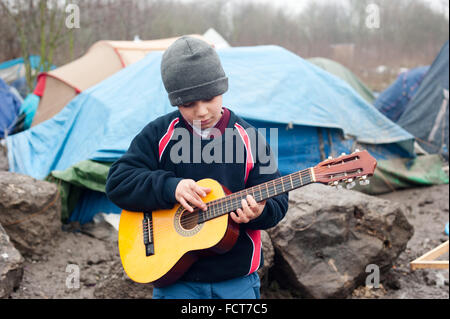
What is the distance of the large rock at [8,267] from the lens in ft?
9.77

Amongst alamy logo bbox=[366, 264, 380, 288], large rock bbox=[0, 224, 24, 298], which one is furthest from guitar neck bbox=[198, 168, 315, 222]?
alamy logo bbox=[366, 264, 380, 288]

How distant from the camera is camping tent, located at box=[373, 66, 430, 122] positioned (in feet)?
28.4

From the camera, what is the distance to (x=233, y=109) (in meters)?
4.88

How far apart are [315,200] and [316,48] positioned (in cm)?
1649

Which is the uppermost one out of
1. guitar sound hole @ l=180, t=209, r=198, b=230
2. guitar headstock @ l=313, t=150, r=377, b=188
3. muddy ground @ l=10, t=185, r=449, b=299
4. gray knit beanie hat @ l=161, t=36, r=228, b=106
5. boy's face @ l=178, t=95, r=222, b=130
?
gray knit beanie hat @ l=161, t=36, r=228, b=106

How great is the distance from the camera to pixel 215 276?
1933 mm

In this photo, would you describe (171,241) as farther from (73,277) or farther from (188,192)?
(73,277)

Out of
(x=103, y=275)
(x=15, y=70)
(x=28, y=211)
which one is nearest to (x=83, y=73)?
(x=28, y=211)

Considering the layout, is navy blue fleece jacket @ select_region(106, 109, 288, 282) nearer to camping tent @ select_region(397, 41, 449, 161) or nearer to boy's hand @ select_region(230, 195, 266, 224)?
boy's hand @ select_region(230, 195, 266, 224)

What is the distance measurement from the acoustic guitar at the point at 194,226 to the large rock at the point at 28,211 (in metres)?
1.94

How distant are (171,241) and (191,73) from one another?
0.72 metres

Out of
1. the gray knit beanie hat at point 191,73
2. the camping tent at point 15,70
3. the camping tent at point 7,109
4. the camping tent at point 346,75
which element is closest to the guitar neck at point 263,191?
the gray knit beanie hat at point 191,73

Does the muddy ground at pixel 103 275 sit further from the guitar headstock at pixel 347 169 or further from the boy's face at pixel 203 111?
the guitar headstock at pixel 347 169

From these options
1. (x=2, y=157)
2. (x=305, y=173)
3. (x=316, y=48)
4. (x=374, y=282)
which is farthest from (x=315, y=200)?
(x=316, y=48)
